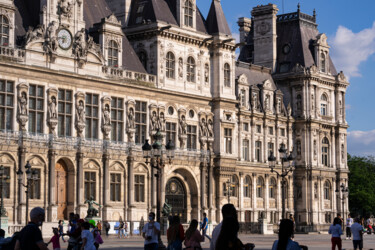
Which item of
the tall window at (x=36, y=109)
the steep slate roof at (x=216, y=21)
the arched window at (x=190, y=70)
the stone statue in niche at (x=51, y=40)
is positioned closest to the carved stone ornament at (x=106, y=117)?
the tall window at (x=36, y=109)

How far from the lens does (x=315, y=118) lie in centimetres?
8156

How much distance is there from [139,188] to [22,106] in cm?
1226

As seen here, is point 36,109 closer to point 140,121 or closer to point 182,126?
point 140,121

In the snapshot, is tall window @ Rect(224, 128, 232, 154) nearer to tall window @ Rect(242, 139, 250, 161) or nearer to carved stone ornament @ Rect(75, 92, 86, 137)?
tall window @ Rect(242, 139, 250, 161)

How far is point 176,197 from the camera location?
2479 inches

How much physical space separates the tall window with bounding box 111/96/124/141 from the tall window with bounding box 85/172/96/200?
3.34 m

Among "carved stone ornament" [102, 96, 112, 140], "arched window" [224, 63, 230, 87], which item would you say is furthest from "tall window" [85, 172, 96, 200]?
"arched window" [224, 63, 230, 87]

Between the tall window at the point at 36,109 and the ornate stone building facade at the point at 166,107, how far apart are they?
72mm

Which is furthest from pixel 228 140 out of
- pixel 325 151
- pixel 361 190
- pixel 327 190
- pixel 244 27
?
pixel 361 190

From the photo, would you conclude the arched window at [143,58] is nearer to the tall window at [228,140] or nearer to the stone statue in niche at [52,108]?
the tall window at [228,140]

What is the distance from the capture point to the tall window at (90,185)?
5456cm

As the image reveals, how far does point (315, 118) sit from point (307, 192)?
7.67 m

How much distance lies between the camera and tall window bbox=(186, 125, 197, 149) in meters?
63.4

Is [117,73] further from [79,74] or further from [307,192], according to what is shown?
[307,192]
